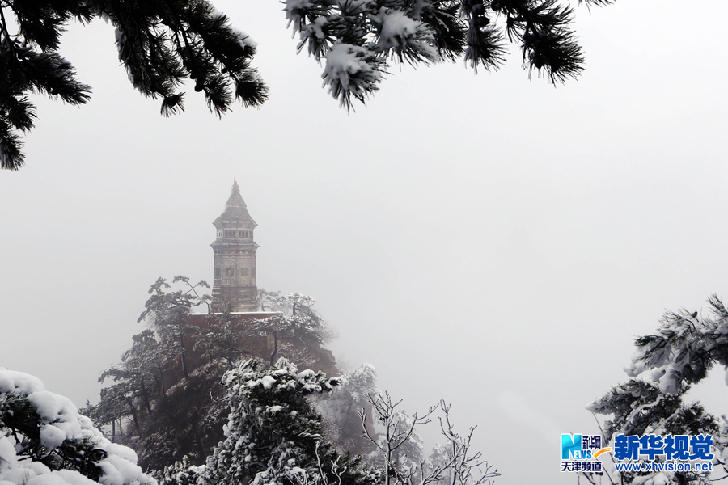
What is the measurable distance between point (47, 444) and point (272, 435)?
17.0 feet

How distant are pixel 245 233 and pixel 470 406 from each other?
54.8m

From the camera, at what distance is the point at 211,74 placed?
244 centimetres

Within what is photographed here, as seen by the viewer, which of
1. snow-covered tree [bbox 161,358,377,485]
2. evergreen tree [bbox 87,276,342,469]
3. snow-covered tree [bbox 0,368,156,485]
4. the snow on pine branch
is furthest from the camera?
evergreen tree [bbox 87,276,342,469]

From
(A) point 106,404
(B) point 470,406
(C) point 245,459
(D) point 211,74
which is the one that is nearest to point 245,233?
(A) point 106,404

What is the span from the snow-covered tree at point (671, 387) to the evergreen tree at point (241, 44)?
2.61 m

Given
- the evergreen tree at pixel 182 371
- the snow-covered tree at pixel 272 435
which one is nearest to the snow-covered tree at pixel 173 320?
the evergreen tree at pixel 182 371

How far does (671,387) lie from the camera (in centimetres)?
319

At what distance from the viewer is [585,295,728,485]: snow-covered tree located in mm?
3236

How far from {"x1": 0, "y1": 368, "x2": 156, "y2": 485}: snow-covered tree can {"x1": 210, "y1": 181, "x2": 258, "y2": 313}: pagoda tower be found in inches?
1112

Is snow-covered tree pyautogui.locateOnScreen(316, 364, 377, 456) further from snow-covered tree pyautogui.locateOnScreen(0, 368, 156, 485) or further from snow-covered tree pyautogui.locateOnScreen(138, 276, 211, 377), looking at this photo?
snow-covered tree pyautogui.locateOnScreen(0, 368, 156, 485)

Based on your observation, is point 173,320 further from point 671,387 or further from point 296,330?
point 671,387

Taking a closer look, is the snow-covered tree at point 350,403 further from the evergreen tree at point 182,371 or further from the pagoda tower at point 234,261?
the pagoda tower at point 234,261

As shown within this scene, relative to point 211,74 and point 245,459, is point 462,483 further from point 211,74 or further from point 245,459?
point 245,459

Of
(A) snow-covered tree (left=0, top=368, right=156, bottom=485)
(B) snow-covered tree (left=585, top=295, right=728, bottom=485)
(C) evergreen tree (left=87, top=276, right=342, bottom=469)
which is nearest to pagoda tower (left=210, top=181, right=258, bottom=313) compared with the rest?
(C) evergreen tree (left=87, top=276, right=342, bottom=469)
